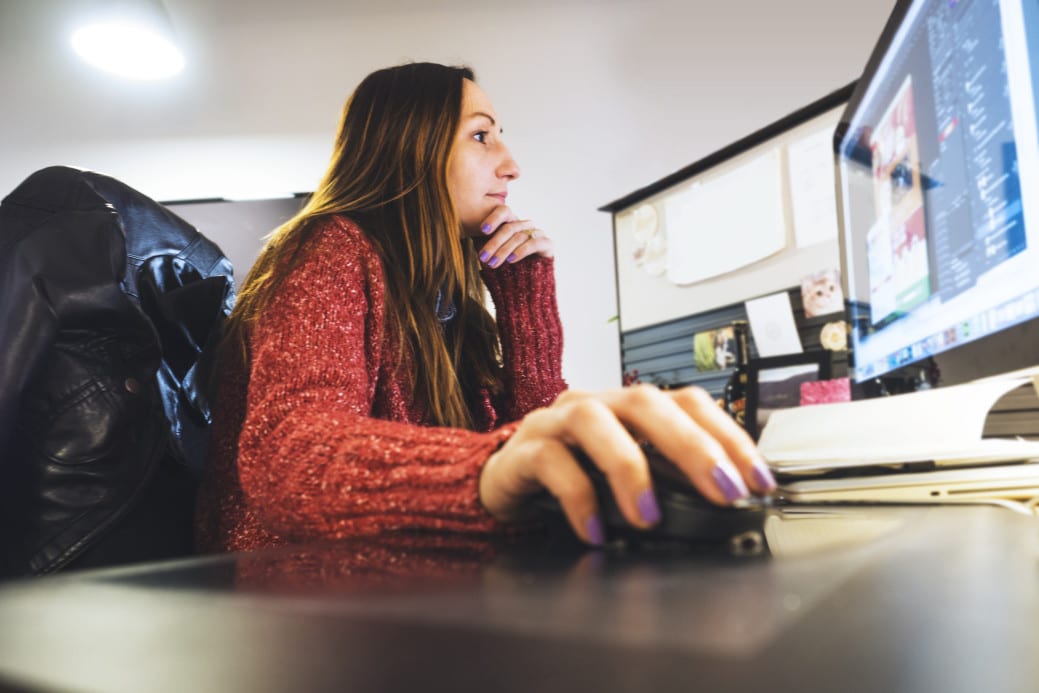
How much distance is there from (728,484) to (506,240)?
0.87m

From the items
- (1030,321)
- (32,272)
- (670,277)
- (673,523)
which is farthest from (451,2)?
(673,523)

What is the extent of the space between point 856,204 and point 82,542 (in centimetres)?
92

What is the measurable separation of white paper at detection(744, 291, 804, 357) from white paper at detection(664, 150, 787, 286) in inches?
2.9

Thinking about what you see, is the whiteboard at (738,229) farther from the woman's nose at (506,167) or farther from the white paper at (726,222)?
the woman's nose at (506,167)

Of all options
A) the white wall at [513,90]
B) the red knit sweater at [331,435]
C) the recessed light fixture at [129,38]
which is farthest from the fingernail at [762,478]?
the recessed light fixture at [129,38]

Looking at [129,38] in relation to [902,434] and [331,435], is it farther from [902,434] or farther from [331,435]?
[902,434]

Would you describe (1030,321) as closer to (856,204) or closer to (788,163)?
(856,204)

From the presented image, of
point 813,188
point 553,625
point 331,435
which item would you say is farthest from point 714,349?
point 553,625

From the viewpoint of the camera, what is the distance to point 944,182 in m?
0.64

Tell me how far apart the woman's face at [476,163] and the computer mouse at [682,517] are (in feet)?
2.60

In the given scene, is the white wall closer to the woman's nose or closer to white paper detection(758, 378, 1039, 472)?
the woman's nose

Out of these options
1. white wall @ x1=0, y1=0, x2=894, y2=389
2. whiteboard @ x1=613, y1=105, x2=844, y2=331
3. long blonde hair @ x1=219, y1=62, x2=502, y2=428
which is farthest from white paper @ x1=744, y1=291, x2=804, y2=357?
white wall @ x1=0, y1=0, x2=894, y2=389

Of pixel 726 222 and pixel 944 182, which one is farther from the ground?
pixel 726 222

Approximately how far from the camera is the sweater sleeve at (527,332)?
1.10 meters
